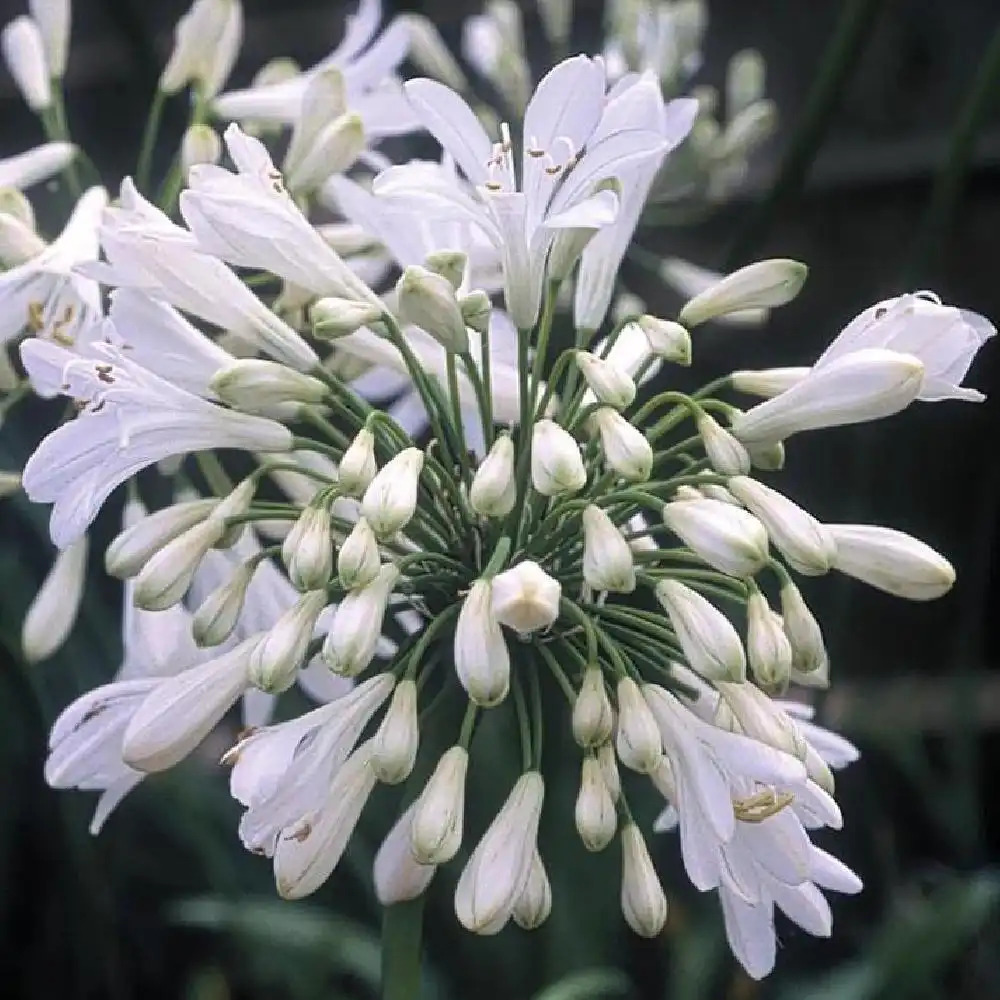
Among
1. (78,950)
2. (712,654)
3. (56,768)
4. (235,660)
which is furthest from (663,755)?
(78,950)

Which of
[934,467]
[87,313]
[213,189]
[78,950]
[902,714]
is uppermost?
[213,189]

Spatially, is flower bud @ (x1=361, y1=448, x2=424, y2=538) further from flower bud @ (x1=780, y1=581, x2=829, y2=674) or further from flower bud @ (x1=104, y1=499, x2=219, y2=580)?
flower bud @ (x1=780, y1=581, x2=829, y2=674)

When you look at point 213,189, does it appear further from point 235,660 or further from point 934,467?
point 934,467

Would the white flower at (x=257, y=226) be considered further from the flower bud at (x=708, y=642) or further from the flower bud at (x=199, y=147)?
the flower bud at (x=708, y=642)

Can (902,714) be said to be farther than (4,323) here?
Yes

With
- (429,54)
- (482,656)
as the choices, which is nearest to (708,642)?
(482,656)

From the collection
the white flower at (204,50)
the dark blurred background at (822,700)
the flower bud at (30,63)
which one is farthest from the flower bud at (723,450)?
the flower bud at (30,63)

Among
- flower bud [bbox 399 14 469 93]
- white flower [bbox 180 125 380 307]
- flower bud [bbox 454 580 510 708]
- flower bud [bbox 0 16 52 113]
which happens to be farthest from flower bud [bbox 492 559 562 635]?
flower bud [bbox 399 14 469 93]
